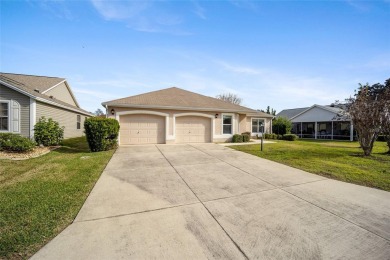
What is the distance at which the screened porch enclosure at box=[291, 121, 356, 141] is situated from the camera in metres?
23.2

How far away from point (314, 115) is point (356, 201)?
25.9 m

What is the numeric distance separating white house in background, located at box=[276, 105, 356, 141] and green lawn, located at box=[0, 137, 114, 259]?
85.9 feet

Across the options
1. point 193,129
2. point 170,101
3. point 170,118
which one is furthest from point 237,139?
point 170,101

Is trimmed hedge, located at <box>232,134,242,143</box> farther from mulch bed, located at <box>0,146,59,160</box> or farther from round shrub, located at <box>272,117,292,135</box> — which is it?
mulch bed, located at <box>0,146,59,160</box>

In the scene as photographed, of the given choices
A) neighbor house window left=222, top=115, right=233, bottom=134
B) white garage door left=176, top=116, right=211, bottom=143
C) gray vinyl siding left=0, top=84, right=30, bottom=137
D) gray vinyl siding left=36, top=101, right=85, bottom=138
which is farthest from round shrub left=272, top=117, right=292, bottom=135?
gray vinyl siding left=0, top=84, right=30, bottom=137

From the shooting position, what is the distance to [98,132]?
9836 millimetres

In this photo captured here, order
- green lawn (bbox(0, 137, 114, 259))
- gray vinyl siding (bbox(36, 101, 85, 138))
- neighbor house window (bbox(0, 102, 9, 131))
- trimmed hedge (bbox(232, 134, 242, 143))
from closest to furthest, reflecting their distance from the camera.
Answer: green lawn (bbox(0, 137, 114, 259)), neighbor house window (bbox(0, 102, 9, 131)), gray vinyl siding (bbox(36, 101, 85, 138)), trimmed hedge (bbox(232, 134, 242, 143))

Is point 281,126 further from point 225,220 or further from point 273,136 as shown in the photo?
point 225,220

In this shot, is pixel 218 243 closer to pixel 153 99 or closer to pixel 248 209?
pixel 248 209

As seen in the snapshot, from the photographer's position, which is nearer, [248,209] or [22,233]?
[22,233]

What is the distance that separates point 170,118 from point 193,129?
2.08 meters

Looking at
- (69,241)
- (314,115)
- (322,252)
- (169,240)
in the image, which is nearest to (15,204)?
(69,241)

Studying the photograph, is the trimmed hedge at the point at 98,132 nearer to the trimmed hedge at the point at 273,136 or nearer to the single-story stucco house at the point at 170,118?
the single-story stucco house at the point at 170,118

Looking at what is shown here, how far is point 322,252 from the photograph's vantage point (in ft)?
8.52
